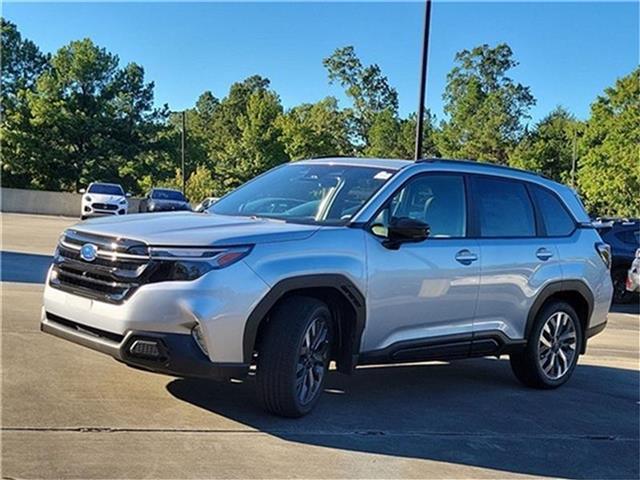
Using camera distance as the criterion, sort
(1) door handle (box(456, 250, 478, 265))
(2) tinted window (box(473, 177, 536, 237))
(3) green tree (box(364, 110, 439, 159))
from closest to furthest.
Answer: (1) door handle (box(456, 250, 478, 265)), (2) tinted window (box(473, 177, 536, 237)), (3) green tree (box(364, 110, 439, 159))

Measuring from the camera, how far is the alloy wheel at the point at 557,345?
6.67 metres

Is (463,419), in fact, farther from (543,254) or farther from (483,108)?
(483,108)

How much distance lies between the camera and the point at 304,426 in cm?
487

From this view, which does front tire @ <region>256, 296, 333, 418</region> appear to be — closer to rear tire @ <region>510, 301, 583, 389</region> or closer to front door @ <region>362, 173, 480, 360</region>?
front door @ <region>362, 173, 480, 360</region>

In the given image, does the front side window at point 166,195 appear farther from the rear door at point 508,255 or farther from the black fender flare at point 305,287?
the black fender flare at point 305,287

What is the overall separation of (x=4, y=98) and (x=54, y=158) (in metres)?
5.45

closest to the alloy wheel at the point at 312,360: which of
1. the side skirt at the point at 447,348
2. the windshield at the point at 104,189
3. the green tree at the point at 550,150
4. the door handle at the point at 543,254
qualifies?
the side skirt at the point at 447,348

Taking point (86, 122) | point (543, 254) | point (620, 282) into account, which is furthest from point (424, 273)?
point (86, 122)

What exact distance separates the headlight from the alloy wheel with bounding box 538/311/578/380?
138 inches

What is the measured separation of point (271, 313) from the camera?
15.8 feet

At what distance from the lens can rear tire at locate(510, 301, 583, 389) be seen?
21.6 ft

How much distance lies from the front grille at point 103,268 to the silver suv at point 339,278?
0.04ft

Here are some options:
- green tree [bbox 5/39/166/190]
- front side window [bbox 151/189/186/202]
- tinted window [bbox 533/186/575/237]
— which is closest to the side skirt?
tinted window [bbox 533/186/575/237]

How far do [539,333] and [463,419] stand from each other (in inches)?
59.6
